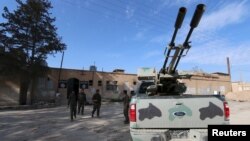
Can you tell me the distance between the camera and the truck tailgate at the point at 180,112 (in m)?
6.82

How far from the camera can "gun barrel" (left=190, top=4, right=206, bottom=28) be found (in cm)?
700

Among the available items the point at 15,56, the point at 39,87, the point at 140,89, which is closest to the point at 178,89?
the point at 140,89

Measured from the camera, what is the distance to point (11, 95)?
37.5 meters

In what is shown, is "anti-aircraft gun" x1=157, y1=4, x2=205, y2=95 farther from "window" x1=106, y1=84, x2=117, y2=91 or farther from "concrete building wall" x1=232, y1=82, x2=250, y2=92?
"concrete building wall" x1=232, y1=82, x2=250, y2=92

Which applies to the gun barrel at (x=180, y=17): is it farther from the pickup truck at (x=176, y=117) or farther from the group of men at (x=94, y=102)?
the group of men at (x=94, y=102)

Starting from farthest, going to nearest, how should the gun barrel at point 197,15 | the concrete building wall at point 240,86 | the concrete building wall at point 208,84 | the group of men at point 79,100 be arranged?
the concrete building wall at point 240,86, the concrete building wall at point 208,84, the group of men at point 79,100, the gun barrel at point 197,15

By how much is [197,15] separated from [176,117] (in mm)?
2412

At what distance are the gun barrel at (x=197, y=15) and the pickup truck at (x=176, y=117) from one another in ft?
6.03

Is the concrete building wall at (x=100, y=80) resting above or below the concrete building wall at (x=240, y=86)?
below

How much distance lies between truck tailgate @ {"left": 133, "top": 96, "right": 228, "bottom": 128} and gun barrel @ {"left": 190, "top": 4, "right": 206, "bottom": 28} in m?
1.85

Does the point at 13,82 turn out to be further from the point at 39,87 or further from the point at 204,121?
the point at 204,121

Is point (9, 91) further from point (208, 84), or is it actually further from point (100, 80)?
point (208, 84)

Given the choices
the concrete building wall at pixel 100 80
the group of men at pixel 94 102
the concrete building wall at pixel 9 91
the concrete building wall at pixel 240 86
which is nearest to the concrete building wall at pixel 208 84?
the concrete building wall at pixel 240 86

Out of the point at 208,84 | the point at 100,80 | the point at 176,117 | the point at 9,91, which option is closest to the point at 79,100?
the point at 176,117
